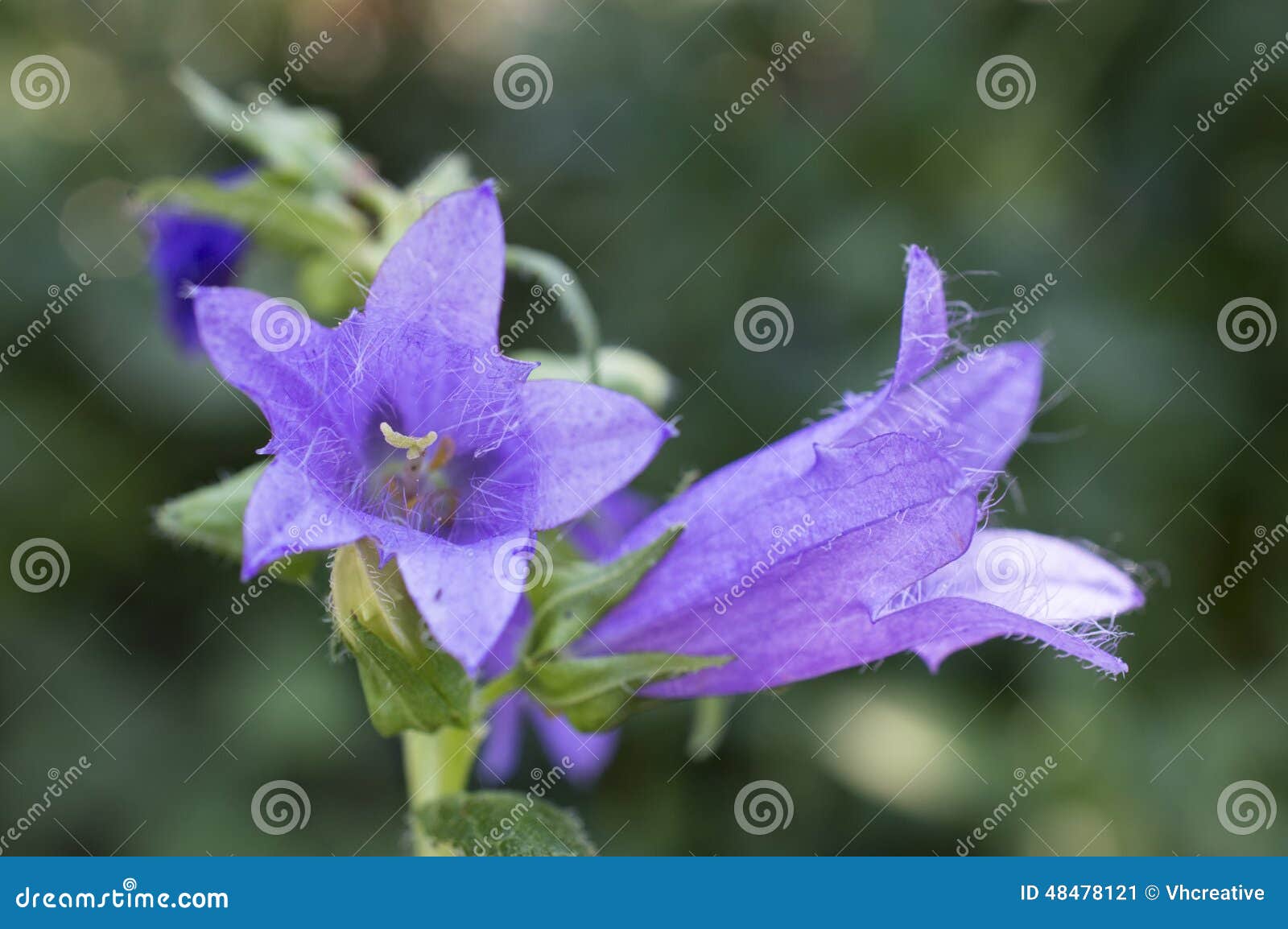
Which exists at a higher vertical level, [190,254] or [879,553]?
[879,553]

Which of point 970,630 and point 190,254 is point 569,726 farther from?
point 190,254

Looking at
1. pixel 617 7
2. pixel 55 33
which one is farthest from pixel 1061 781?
pixel 55 33

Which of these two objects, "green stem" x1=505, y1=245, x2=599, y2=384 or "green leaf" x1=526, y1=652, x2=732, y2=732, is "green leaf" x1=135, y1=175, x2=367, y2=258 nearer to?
"green stem" x1=505, y1=245, x2=599, y2=384

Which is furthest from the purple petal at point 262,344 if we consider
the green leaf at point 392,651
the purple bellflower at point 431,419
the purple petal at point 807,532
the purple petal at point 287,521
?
the purple petal at point 807,532

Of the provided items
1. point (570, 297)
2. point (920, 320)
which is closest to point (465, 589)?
point (920, 320)

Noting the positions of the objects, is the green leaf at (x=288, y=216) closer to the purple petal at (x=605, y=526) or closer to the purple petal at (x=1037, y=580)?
the purple petal at (x=605, y=526)

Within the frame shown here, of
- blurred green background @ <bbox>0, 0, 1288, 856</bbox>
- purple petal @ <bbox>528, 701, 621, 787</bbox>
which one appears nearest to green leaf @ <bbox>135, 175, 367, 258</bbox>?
purple petal @ <bbox>528, 701, 621, 787</bbox>

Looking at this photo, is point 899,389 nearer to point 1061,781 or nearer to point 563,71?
point 1061,781
